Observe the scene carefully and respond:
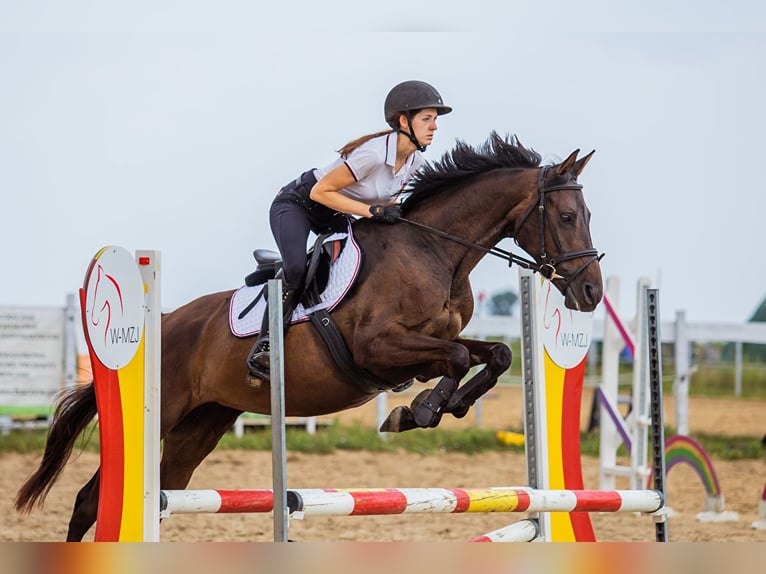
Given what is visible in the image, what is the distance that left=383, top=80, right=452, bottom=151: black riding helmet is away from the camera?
386 centimetres

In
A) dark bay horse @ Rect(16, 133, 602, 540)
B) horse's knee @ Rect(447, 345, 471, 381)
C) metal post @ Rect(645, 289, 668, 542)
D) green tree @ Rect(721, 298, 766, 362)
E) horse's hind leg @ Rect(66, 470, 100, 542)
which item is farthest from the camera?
green tree @ Rect(721, 298, 766, 362)

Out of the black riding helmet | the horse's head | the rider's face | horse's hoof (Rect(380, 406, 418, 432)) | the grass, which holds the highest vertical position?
the black riding helmet

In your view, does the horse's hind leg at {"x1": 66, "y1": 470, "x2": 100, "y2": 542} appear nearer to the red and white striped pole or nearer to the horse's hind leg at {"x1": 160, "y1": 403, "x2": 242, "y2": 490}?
the horse's hind leg at {"x1": 160, "y1": 403, "x2": 242, "y2": 490}

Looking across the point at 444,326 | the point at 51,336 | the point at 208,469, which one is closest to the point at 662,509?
the point at 444,326

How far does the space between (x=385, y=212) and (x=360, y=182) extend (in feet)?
0.52

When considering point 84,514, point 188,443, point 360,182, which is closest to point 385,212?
point 360,182

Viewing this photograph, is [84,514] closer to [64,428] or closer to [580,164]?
[64,428]

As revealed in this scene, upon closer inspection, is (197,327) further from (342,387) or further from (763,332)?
(763,332)

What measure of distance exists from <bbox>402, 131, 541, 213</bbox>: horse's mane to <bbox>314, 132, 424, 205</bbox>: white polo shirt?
59mm

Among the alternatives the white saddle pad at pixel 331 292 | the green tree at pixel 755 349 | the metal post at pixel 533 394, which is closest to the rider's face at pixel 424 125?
the white saddle pad at pixel 331 292

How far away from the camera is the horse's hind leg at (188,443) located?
14.8 ft

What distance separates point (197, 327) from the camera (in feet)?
14.4

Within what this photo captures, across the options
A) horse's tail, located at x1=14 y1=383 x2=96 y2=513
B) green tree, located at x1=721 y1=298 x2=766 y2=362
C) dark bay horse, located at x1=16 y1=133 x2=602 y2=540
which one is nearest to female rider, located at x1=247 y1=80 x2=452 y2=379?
dark bay horse, located at x1=16 y1=133 x2=602 y2=540

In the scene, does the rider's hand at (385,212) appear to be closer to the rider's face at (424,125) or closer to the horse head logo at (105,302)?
the rider's face at (424,125)
